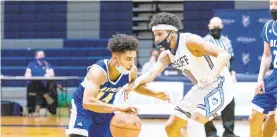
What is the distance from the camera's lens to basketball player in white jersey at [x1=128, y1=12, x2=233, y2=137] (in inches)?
209

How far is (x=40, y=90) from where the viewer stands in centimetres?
1243

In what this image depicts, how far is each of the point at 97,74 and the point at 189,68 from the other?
1.08 meters

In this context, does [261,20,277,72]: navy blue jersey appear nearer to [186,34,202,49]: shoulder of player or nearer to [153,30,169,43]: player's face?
[186,34,202,49]: shoulder of player

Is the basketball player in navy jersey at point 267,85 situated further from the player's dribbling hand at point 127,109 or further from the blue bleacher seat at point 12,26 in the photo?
the blue bleacher seat at point 12,26

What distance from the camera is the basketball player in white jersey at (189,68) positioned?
5.30 m

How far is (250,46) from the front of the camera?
13.8 metres

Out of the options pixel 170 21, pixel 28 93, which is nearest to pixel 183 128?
pixel 170 21

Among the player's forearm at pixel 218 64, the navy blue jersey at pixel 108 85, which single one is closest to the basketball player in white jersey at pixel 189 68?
the player's forearm at pixel 218 64

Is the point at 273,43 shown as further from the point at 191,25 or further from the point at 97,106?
the point at 191,25

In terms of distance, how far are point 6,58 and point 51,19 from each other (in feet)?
6.09

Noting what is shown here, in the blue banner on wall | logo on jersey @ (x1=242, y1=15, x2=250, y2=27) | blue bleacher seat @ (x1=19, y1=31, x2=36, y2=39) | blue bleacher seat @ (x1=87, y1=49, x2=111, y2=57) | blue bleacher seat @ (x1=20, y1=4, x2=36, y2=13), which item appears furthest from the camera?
blue bleacher seat @ (x1=20, y1=4, x2=36, y2=13)

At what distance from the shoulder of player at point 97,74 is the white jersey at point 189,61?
0.90 m

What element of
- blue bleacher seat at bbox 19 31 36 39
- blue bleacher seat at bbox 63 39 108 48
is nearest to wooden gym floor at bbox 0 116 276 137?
blue bleacher seat at bbox 63 39 108 48

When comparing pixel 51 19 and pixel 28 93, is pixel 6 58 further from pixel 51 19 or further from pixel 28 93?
pixel 28 93
